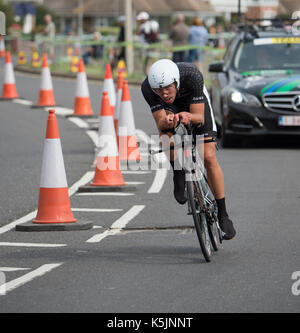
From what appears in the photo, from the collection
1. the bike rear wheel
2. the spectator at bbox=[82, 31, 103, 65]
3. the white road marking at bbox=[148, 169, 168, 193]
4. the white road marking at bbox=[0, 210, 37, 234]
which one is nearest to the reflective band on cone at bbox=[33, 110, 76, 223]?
the white road marking at bbox=[0, 210, 37, 234]

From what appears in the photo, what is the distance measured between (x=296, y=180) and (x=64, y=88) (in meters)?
16.2

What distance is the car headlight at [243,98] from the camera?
52.5 feet

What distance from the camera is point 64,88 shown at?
2858cm

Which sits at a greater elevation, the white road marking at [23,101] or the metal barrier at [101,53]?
the white road marking at [23,101]

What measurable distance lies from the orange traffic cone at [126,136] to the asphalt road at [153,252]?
0.49 metres

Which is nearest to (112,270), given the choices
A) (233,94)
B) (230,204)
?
(230,204)

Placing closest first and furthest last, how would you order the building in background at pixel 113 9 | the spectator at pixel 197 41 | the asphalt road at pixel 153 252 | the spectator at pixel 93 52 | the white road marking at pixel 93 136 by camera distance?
the asphalt road at pixel 153 252, the white road marking at pixel 93 136, the spectator at pixel 197 41, the spectator at pixel 93 52, the building in background at pixel 113 9

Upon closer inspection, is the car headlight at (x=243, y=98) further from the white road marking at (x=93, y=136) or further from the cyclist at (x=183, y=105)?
the cyclist at (x=183, y=105)

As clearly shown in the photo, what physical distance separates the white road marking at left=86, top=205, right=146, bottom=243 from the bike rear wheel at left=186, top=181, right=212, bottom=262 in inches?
52.1

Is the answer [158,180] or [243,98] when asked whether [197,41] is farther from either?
[158,180]

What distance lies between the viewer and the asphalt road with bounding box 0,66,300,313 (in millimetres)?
7109

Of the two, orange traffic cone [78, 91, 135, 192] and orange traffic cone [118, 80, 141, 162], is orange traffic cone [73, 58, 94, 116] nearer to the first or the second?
orange traffic cone [118, 80, 141, 162]

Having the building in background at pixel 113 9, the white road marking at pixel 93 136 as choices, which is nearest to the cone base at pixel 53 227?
the white road marking at pixel 93 136

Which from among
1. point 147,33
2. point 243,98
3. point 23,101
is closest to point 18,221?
point 243,98
